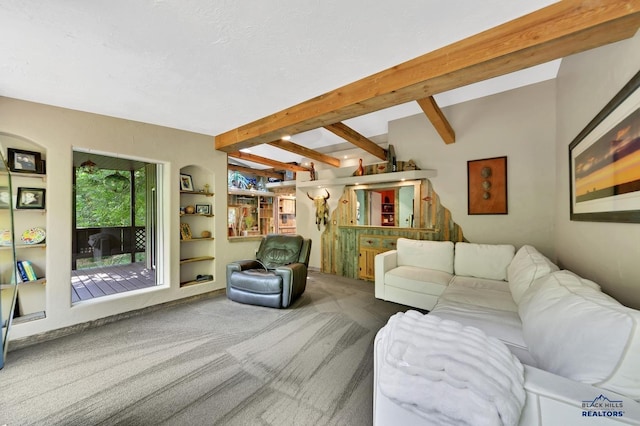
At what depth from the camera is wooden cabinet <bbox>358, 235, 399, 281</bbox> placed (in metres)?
4.24

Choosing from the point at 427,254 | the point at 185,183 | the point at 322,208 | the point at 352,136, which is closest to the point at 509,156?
the point at 427,254

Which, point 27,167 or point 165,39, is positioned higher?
point 165,39

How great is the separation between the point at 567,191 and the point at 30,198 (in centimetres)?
551

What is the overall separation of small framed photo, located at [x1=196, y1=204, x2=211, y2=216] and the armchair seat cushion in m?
1.18

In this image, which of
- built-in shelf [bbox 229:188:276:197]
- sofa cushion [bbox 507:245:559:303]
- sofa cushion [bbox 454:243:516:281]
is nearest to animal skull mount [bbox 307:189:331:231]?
sofa cushion [bbox 454:243:516:281]

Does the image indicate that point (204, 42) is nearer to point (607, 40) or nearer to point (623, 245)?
point (607, 40)

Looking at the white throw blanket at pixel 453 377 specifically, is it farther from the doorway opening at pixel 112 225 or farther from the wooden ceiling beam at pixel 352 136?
the doorway opening at pixel 112 225

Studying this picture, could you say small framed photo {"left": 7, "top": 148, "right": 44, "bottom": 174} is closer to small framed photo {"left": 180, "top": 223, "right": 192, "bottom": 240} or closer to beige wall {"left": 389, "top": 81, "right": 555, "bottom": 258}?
small framed photo {"left": 180, "top": 223, "right": 192, "bottom": 240}

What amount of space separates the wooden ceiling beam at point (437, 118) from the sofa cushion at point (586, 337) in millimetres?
2093

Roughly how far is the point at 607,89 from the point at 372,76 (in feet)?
5.14

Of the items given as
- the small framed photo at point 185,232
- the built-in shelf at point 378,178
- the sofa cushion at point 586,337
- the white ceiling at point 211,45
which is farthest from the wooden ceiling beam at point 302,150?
the sofa cushion at point 586,337

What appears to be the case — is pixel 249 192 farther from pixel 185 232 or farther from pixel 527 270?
pixel 527 270

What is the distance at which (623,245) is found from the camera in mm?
1349

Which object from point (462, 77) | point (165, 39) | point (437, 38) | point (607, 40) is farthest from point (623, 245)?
point (165, 39)
